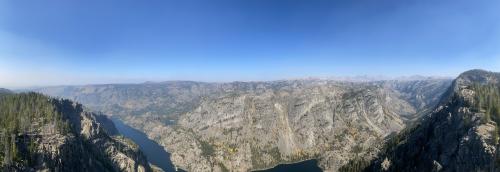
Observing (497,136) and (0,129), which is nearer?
(497,136)

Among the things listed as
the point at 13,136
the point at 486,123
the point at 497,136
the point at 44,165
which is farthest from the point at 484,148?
the point at 13,136

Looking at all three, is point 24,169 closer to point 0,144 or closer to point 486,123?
point 0,144

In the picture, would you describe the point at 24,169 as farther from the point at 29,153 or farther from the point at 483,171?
the point at 483,171

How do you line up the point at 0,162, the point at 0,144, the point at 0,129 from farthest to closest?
1. the point at 0,129
2. the point at 0,144
3. the point at 0,162

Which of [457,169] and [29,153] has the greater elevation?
[29,153]

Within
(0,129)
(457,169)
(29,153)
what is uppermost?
(0,129)

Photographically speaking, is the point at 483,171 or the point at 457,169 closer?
the point at 483,171

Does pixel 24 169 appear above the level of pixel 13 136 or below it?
below

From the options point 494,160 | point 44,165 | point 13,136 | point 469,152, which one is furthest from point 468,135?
point 13,136

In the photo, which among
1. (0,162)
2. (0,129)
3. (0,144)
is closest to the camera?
(0,162)
